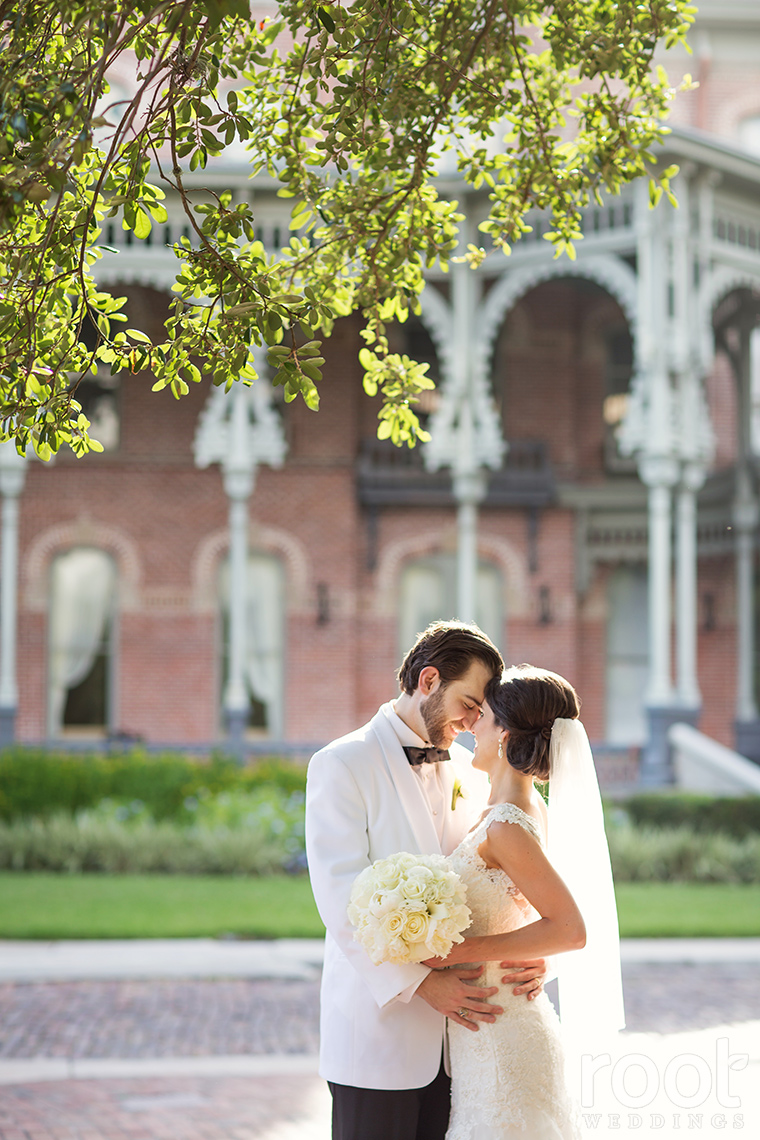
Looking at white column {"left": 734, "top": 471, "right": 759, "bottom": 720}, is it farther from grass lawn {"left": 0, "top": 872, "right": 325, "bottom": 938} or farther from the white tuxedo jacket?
the white tuxedo jacket

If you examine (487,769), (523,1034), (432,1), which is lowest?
(523,1034)

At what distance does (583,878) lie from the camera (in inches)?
140

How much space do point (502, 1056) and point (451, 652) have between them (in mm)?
1082

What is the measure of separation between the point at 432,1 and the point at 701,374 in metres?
11.0

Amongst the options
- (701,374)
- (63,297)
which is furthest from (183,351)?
(701,374)

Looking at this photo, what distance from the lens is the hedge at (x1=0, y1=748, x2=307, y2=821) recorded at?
525 inches

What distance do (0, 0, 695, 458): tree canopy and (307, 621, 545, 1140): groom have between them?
918mm

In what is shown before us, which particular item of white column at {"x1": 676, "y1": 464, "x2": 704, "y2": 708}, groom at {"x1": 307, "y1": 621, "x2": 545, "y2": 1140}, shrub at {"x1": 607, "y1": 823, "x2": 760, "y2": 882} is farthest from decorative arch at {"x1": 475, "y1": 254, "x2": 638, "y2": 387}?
groom at {"x1": 307, "y1": 621, "x2": 545, "y2": 1140}

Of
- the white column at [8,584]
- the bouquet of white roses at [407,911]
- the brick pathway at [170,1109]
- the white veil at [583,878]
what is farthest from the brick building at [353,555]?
the bouquet of white roses at [407,911]

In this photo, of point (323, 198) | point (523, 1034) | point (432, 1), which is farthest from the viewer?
point (323, 198)

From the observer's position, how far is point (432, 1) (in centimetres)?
378

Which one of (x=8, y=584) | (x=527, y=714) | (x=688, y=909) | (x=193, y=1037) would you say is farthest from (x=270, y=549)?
(x=527, y=714)

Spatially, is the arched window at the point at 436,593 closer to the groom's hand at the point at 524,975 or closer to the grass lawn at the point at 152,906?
the grass lawn at the point at 152,906

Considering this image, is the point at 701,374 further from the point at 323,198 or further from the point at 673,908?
the point at 323,198
